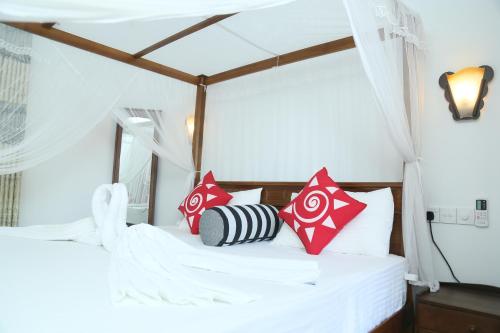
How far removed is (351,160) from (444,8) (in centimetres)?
118

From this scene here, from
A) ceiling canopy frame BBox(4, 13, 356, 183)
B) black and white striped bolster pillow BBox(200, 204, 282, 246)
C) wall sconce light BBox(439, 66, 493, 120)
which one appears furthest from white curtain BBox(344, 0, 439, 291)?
black and white striped bolster pillow BBox(200, 204, 282, 246)

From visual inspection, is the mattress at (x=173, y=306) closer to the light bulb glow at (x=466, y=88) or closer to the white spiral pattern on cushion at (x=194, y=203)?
the white spiral pattern on cushion at (x=194, y=203)

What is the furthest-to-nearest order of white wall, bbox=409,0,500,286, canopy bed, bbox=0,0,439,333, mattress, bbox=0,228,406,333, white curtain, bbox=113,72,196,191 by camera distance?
white curtain, bbox=113,72,196,191 → white wall, bbox=409,0,500,286 → canopy bed, bbox=0,0,439,333 → mattress, bbox=0,228,406,333

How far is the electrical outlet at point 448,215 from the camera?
6.80 feet

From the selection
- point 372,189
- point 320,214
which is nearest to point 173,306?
point 320,214

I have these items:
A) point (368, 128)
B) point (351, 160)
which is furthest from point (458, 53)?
point (351, 160)

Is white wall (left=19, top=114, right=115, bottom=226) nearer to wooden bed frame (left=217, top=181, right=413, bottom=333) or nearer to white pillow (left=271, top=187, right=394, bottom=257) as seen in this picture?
wooden bed frame (left=217, top=181, right=413, bottom=333)

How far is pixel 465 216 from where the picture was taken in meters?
2.04

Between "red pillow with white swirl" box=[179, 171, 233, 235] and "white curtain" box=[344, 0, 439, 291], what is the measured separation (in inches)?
54.8

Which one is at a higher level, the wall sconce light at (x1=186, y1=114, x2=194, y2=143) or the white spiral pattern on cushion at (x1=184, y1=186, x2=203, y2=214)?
the wall sconce light at (x1=186, y1=114, x2=194, y2=143)

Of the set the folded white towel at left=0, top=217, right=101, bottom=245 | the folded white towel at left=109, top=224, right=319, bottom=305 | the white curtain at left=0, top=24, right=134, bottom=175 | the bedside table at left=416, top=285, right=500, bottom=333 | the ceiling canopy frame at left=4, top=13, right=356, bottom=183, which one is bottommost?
the bedside table at left=416, top=285, right=500, bottom=333

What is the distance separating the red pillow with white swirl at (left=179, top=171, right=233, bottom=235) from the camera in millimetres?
2654

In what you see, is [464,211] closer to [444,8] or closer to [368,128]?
[368,128]

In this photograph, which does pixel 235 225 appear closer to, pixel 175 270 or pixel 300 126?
pixel 175 270
